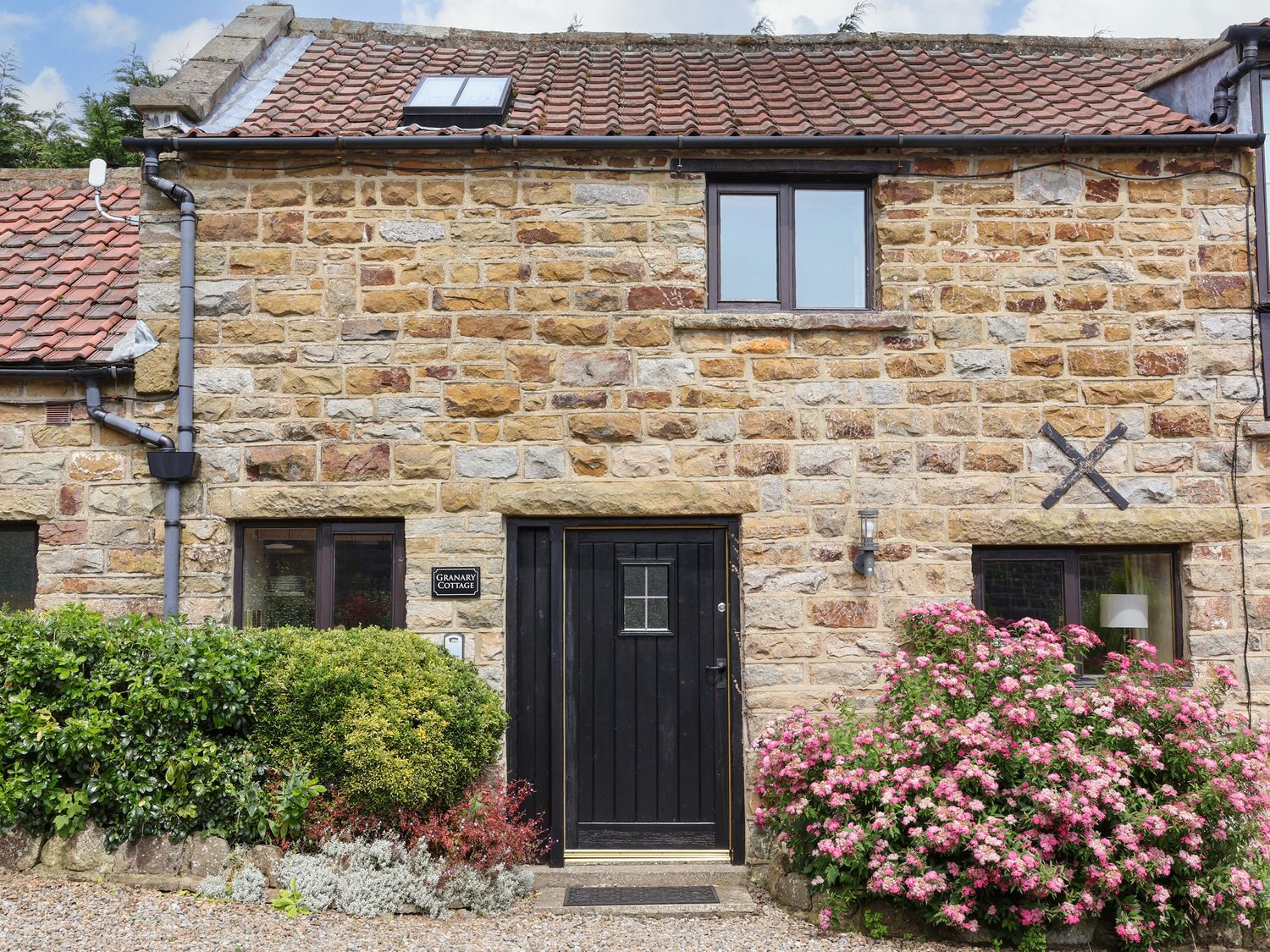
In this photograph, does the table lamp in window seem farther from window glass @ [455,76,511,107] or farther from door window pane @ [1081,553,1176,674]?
window glass @ [455,76,511,107]

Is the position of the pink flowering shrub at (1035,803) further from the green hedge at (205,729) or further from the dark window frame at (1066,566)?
the green hedge at (205,729)

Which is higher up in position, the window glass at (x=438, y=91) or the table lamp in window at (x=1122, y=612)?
the window glass at (x=438, y=91)

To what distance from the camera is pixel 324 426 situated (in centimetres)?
706

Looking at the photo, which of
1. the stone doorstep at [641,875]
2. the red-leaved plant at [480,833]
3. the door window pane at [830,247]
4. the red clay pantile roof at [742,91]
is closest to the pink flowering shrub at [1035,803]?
the stone doorstep at [641,875]

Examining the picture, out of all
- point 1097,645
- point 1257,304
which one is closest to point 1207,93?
point 1257,304

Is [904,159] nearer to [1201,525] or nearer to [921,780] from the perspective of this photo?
[1201,525]

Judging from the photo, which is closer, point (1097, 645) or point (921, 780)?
point (921, 780)

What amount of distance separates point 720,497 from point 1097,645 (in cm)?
300

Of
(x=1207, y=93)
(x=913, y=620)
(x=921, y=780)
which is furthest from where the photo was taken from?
(x=1207, y=93)

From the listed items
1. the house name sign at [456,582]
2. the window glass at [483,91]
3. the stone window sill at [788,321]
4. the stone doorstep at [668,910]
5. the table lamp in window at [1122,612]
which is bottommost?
the stone doorstep at [668,910]

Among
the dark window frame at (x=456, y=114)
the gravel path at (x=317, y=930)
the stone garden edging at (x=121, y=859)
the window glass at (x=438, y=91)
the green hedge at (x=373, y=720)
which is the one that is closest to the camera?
the gravel path at (x=317, y=930)

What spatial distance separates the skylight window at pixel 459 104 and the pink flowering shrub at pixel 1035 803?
16.7 feet

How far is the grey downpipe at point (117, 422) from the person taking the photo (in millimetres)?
6941

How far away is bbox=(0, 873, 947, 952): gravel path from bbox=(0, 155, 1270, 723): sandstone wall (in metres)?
1.64
